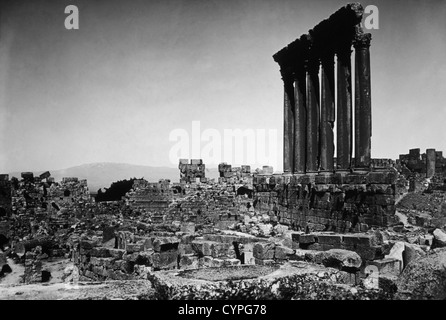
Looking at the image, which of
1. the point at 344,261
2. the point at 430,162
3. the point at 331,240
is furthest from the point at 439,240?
the point at 430,162

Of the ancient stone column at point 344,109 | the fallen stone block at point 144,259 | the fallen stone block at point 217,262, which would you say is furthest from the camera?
the ancient stone column at point 344,109

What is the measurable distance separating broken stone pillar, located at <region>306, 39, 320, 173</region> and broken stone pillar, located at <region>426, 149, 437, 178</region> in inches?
1072

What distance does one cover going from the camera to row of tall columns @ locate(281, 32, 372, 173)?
13641 millimetres

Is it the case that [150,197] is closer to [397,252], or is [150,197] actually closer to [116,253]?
[116,253]

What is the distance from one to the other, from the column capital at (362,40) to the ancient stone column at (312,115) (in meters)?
4.01

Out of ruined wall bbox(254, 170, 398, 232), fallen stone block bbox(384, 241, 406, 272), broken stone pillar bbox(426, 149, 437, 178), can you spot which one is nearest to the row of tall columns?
ruined wall bbox(254, 170, 398, 232)

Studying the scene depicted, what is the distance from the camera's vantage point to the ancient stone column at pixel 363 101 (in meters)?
13.5

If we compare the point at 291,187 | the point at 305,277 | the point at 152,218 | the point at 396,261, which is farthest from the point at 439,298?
the point at 152,218

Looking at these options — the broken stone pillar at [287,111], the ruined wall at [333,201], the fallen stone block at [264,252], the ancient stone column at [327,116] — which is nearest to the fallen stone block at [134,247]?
the fallen stone block at [264,252]

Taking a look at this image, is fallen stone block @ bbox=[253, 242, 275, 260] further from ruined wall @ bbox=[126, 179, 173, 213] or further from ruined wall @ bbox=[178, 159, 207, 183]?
ruined wall @ bbox=[178, 159, 207, 183]

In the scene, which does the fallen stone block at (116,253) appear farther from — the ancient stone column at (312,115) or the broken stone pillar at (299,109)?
the broken stone pillar at (299,109)

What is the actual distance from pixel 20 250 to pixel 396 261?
1433cm

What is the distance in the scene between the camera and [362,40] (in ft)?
44.7
